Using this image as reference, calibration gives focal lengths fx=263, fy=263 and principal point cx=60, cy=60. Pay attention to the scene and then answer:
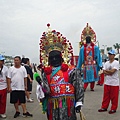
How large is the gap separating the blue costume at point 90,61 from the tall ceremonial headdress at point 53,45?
15.8ft

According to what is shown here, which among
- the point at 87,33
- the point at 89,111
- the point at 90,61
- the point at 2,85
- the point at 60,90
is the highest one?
the point at 87,33

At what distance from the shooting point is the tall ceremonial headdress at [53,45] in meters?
4.43

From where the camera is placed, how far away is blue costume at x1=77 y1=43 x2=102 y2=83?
9.26 meters

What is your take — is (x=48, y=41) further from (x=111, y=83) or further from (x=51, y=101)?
(x=111, y=83)

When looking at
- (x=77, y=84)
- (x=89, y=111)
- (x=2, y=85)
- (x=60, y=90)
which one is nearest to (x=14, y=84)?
(x=2, y=85)

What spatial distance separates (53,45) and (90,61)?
512 centimetres

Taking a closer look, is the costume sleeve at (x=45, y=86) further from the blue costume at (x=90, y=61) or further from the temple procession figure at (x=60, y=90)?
the blue costume at (x=90, y=61)

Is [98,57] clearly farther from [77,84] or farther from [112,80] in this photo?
[77,84]

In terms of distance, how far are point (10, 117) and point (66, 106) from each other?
109 inches

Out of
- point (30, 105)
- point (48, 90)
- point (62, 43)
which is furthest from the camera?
point (30, 105)

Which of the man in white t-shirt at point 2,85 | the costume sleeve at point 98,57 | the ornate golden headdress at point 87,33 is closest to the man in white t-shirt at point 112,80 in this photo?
the man in white t-shirt at point 2,85

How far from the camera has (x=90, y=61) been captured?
30.8 ft

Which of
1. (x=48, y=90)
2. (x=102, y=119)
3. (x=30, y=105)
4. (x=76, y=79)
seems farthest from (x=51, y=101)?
(x=30, y=105)

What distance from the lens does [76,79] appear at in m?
4.05
